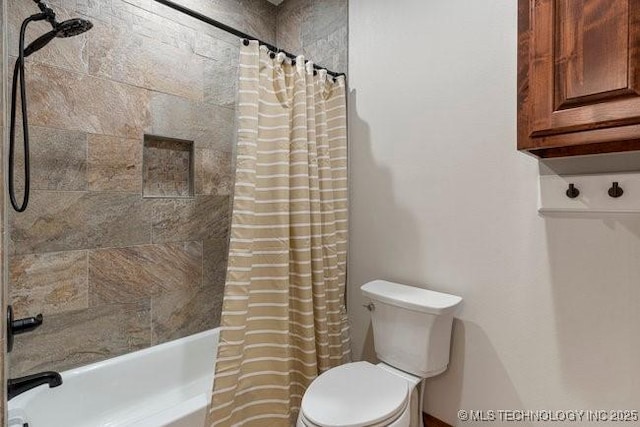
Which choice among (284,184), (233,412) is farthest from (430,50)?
(233,412)

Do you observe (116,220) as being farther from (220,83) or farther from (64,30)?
(220,83)

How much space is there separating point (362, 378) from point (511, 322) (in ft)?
2.08

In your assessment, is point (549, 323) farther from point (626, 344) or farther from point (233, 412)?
point (233, 412)

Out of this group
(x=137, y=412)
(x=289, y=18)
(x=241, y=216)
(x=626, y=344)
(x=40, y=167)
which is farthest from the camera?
(x=289, y=18)

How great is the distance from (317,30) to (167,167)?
123 cm

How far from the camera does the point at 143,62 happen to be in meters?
1.73

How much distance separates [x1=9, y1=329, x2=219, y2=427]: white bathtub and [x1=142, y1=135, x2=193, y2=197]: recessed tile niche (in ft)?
2.85

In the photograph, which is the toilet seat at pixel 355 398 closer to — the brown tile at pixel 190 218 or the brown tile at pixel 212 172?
the brown tile at pixel 190 218

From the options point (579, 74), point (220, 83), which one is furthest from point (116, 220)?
point (579, 74)

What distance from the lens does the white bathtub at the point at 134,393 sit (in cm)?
132

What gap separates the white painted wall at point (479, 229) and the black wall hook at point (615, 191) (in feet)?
0.31

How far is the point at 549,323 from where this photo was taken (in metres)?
1.21

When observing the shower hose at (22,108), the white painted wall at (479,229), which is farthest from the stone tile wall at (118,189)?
the white painted wall at (479,229)

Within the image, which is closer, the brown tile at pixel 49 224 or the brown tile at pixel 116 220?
the brown tile at pixel 49 224
